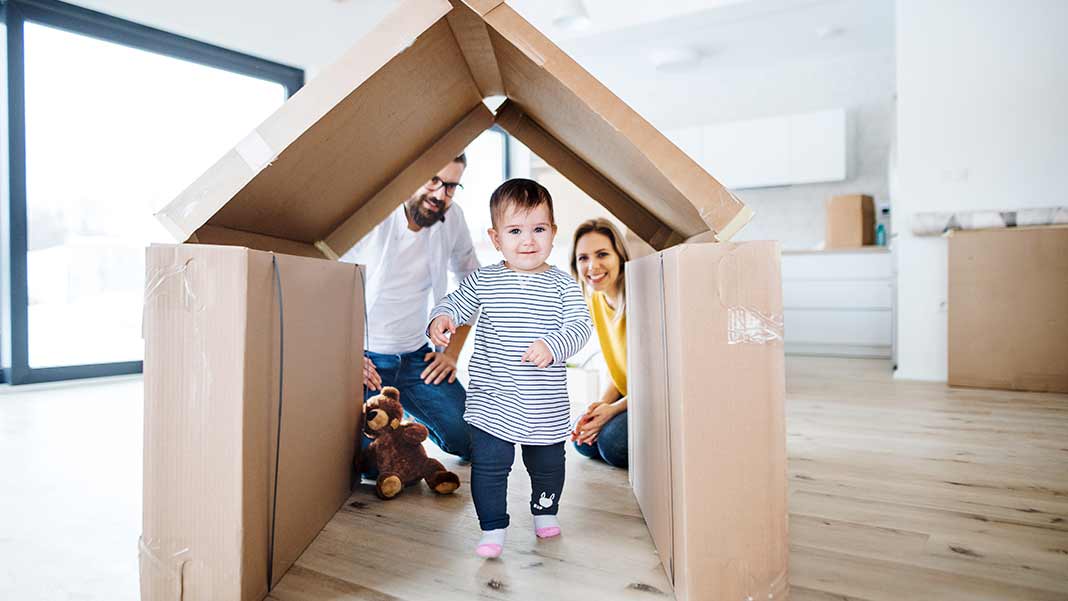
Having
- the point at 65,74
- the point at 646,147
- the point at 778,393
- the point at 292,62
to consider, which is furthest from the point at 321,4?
the point at 778,393

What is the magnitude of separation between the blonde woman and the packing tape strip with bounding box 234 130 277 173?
100 cm

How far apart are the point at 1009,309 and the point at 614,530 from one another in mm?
2522

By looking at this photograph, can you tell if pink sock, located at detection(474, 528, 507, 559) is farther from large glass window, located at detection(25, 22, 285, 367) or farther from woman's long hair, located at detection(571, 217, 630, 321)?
large glass window, located at detection(25, 22, 285, 367)

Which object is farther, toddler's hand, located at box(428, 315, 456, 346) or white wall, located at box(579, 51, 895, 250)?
white wall, located at box(579, 51, 895, 250)

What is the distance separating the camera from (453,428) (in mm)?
1729

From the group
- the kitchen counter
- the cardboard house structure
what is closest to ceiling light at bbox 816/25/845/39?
the kitchen counter

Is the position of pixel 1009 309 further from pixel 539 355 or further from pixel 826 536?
pixel 539 355

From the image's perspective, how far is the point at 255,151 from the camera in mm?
868

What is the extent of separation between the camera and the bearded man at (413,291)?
1.80m

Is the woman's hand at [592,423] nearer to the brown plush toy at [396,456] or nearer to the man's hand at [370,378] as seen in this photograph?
the brown plush toy at [396,456]

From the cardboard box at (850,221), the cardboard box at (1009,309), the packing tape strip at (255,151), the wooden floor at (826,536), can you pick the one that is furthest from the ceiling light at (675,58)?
the packing tape strip at (255,151)

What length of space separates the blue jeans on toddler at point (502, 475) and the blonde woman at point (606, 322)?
454 mm

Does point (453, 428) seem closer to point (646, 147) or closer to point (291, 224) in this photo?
point (291, 224)

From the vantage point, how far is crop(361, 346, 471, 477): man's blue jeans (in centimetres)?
173
